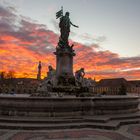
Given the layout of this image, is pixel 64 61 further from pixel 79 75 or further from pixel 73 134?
pixel 73 134

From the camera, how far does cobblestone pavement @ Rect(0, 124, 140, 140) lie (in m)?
10.5

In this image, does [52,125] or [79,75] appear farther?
[79,75]

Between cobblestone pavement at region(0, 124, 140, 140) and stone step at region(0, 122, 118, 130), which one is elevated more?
stone step at region(0, 122, 118, 130)

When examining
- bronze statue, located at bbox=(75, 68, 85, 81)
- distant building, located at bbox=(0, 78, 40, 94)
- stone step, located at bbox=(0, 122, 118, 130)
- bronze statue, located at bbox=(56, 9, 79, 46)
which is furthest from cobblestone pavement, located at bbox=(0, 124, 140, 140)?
distant building, located at bbox=(0, 78, 40, 94)

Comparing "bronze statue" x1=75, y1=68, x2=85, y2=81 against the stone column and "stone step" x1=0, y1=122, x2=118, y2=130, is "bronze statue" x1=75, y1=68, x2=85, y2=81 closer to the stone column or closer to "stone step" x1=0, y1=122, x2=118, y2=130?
the stone column

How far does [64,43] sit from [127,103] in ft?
37.1

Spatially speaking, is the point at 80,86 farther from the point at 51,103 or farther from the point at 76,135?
the point at 76,135

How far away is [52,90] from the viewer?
2289cm

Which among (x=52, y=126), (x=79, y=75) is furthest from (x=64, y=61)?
(x=52, y=126)

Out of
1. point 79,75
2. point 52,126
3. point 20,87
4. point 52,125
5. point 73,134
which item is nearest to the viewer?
A: point 73,134

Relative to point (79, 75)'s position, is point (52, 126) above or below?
below

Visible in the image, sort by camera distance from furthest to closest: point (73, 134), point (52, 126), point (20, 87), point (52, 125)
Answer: point (20, 87), point (52, 125), point (52, 126), point (73, 134)

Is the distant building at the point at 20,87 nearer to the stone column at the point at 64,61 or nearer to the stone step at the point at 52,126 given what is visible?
the stone column at the point at 64,61

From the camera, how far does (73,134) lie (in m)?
11.1
